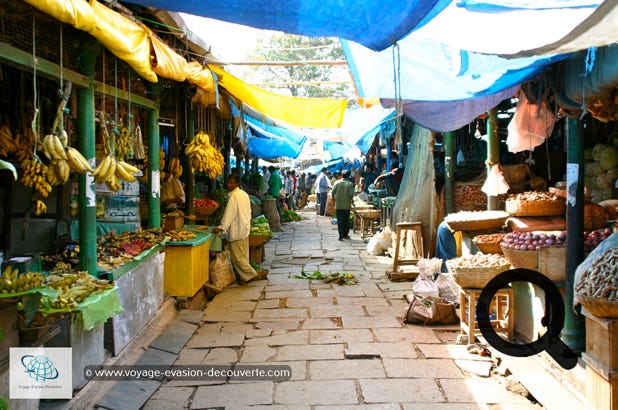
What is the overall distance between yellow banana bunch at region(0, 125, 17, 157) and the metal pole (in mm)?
824

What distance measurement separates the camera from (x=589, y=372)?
3.50 meters

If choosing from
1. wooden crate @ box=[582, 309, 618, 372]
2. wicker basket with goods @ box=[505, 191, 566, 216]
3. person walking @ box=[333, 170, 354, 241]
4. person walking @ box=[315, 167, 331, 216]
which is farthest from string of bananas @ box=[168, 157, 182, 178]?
person walking @ box=[315, 167, 331, 216]

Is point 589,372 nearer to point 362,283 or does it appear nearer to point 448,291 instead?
point 448,291

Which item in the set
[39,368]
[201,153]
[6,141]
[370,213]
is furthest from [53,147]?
[370,213]

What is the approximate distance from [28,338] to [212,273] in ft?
16.4

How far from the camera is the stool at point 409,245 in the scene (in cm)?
934

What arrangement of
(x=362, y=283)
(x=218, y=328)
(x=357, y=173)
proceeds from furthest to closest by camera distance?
(x=357, y=173), (x=362, y=283), (x=218, y=328)

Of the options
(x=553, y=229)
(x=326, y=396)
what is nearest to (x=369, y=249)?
(x=553, y=229)

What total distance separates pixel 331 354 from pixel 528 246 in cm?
224

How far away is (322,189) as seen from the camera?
22.8 m

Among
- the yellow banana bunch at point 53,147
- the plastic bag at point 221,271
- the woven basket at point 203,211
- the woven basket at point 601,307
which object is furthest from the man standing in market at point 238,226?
the woven basket at point 601,307

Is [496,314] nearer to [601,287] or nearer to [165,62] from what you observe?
[601,287]

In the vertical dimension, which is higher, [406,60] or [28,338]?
[406,60]

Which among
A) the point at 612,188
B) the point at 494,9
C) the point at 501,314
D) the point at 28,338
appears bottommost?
the point at 501,314
